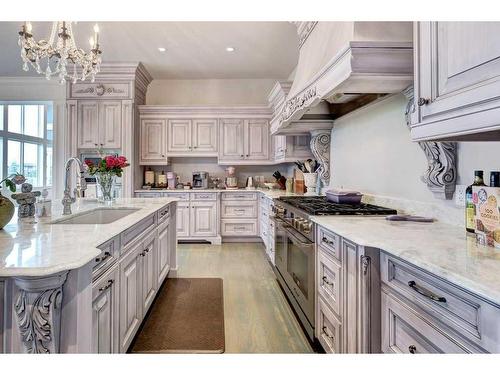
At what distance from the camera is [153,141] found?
17.0 ft

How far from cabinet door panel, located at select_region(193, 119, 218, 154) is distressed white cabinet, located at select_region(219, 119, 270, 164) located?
14 centimetres

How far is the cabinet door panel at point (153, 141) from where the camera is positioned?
5164mm

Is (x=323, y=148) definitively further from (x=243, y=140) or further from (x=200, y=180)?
(x=200, y=180)

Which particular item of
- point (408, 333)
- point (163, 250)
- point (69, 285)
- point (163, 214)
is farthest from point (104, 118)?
point (408, 333)

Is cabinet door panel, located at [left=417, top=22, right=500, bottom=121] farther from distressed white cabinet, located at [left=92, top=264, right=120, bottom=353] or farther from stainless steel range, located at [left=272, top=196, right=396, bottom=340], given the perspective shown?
distressed white cabinet, located at [left=92, top=264, right=120, bottom=353]

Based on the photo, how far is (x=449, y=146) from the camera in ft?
5.19

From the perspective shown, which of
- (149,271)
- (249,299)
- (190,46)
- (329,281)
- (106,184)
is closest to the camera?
(329,281)

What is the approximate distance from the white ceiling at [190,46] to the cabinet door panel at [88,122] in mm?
829

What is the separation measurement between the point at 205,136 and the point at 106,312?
13.5ft

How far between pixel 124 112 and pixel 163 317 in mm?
3669

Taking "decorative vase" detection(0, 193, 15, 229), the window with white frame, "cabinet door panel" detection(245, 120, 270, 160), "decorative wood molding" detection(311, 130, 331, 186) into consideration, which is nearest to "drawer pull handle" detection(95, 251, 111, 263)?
"decorative vase" detection(0, 193, 15, 229)

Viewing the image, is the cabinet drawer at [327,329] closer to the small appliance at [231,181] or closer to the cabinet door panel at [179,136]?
the small appliance at [231,181]

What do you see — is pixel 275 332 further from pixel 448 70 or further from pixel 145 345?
pixel 448 70

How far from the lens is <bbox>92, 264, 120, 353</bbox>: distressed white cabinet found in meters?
1.28
